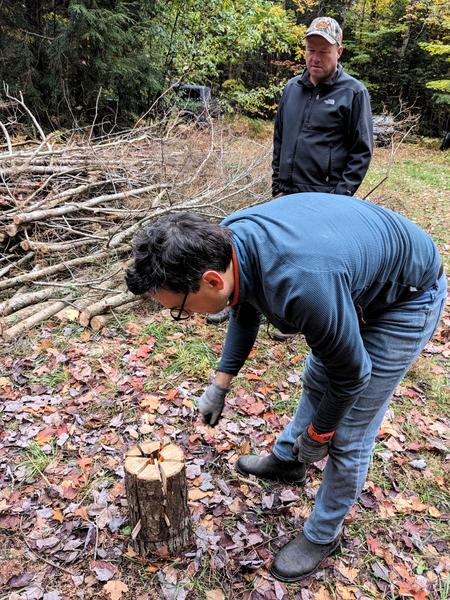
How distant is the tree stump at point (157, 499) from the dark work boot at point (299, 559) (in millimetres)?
465

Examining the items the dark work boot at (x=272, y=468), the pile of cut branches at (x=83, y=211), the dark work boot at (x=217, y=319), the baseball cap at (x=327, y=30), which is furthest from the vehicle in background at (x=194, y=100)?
the dark work boot at (x=272, y=468)

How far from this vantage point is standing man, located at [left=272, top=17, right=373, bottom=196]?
2836 mm

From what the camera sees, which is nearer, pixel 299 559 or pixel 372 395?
pixel 372 395

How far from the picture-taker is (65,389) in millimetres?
3170

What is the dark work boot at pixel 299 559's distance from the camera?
2010mm

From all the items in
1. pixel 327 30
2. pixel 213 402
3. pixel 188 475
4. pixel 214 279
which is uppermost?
pixel 327 30

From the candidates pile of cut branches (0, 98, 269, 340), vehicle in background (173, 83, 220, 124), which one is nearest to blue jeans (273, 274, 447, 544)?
pile of cut branches (0, 98, 269, 340)

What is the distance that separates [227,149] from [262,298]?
6192mm

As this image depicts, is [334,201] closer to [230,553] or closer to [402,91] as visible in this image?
[230,553]

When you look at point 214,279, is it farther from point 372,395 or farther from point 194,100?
point 194,100

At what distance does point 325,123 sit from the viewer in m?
2.93

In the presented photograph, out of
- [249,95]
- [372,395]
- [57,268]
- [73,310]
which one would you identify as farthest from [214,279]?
[249,95]

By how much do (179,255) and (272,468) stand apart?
1681mm

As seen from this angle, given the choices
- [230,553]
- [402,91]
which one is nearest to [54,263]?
[230,553]
